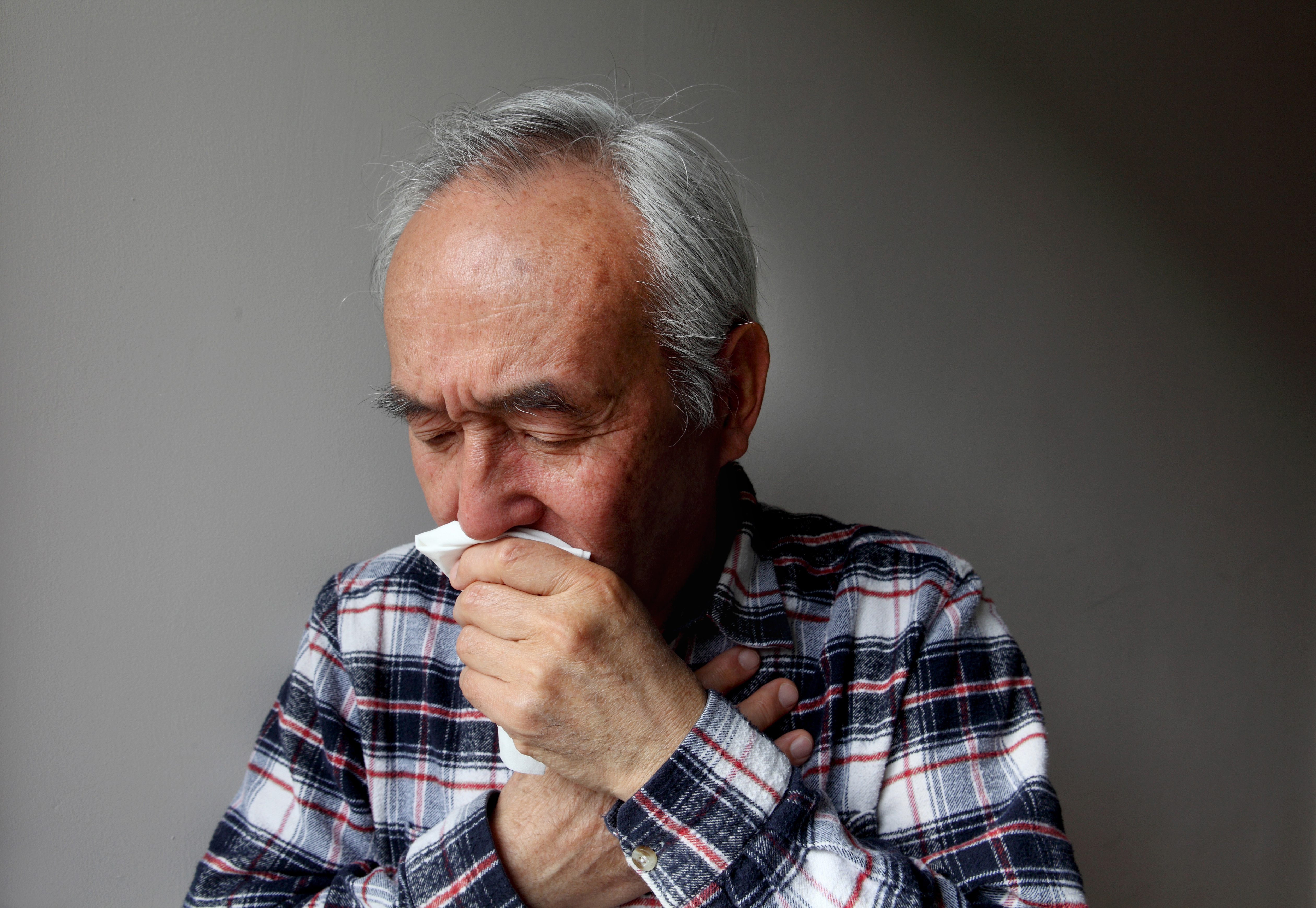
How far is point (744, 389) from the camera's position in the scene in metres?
1.28

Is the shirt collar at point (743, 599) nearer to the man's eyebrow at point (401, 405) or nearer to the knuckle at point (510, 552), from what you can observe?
the knuckle at point (510, 552)

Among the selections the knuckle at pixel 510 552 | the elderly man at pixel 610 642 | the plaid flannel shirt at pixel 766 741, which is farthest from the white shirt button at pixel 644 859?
the knuckle at pixel 510 552

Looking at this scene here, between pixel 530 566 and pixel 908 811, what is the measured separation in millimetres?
660

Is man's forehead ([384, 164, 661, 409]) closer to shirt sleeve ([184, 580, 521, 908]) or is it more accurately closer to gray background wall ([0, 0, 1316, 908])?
gray background wall ([0, 0, 1316, 908])

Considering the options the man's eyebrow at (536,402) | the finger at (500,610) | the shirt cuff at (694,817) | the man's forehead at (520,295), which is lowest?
the shirt cuff at (694,817)

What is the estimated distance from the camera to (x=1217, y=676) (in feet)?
8.23

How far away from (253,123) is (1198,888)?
318 centimetres

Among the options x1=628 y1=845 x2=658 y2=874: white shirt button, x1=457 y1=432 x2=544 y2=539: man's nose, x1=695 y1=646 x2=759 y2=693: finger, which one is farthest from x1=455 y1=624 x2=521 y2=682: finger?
x1=695 y1=646 x2=759 y2=693: finger

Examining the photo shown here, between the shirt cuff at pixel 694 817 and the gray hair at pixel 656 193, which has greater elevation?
the gray hair at pixel 656 193

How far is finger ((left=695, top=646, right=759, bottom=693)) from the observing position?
4.11ft

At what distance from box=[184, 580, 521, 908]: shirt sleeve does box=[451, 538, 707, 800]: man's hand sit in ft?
0.60

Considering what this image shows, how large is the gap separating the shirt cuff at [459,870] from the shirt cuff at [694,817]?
170 millimetres

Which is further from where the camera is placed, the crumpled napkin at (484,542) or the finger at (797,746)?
the finger at (797,746)

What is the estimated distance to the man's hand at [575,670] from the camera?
98 cm
